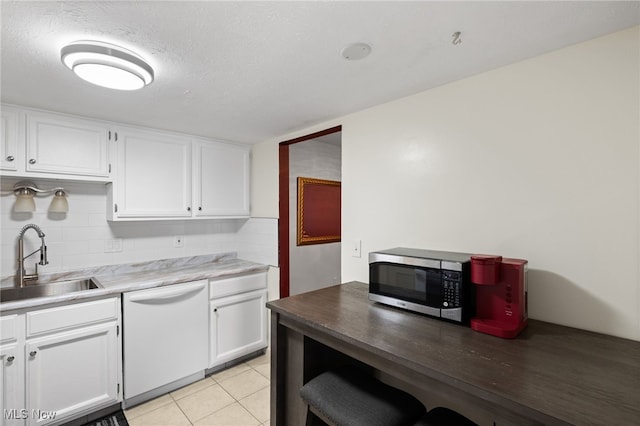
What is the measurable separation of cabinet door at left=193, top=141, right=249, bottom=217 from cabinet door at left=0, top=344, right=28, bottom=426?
1.47m

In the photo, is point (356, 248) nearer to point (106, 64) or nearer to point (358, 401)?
point (358, 401)

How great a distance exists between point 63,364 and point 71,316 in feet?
0.99

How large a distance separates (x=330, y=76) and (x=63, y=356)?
92.2 inches

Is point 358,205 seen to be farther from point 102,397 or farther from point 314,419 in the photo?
point 102,397

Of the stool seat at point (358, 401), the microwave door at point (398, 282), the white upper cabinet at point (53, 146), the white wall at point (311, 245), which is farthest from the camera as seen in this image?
the white wall at point (311, 245)

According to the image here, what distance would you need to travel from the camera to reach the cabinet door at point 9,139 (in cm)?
191

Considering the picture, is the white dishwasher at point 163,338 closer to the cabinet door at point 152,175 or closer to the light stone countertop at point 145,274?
the light stone countertop at point 145,274

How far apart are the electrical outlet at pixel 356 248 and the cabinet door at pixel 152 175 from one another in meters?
1.55

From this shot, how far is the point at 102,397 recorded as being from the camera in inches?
79.8

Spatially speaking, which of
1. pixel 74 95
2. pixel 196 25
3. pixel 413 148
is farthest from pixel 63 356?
pixel 413 148

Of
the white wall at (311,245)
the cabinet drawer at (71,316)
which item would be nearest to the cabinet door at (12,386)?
the cabinet drawer at (71,316)

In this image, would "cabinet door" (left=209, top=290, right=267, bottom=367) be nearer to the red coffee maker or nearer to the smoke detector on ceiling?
the red coffee maker

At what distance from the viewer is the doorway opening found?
286 cm

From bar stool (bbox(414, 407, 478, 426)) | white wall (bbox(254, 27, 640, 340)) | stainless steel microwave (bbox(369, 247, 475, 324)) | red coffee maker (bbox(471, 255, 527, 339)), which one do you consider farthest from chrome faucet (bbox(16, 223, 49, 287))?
red coffee maker (bbox(471, 255, 527, 339))
